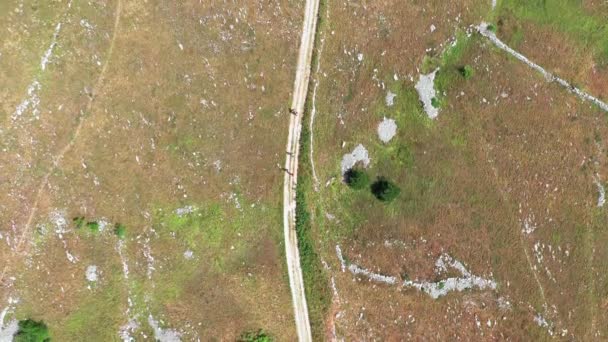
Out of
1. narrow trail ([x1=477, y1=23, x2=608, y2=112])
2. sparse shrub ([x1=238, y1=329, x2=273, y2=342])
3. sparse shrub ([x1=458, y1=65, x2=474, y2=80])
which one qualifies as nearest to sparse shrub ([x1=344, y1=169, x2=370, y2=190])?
sparse shrub ([x1=458, y1=65, x2=474, y2=80])

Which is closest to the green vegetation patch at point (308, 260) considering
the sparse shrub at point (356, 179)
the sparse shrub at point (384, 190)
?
the sparse shrub at point (356, 179)

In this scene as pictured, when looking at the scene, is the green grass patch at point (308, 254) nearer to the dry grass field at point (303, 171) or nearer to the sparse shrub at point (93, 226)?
the dry grass field at point (303, 171)

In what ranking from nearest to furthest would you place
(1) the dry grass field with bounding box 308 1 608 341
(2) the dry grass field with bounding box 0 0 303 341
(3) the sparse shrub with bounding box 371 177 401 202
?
1. (2) the dry grass field with bounding box 0 0 303 341
2. (3) the sparse shrub with bounding box 371 177 401 202
3. (1) the dry grass field with bounding box 308 1 608 341

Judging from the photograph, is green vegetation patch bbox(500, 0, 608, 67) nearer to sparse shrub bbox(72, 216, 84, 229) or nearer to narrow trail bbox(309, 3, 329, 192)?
narrow trail bbox(309, 3, 329, 192)

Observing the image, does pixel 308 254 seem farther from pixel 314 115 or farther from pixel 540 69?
pixel 540 69

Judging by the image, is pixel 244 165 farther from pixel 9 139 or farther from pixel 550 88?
pixel 550 88

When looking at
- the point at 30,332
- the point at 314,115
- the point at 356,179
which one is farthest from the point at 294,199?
the point at 30,332
